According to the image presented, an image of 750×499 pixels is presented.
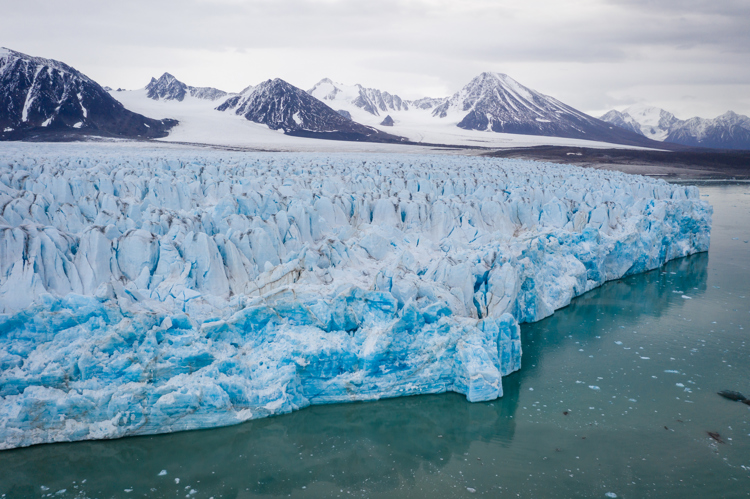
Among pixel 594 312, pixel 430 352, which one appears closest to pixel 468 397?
pixel 430 352

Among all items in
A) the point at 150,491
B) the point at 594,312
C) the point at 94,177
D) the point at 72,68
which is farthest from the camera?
the point at 72,68

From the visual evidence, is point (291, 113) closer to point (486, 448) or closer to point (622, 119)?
point (486, 448)

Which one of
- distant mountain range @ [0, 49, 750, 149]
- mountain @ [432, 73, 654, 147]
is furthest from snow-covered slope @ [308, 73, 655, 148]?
distant mountain range @ [0, 49, 750, 149]

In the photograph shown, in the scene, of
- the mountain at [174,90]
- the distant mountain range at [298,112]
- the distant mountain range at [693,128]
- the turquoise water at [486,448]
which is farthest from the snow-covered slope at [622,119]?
the turquoise water at [486,448]

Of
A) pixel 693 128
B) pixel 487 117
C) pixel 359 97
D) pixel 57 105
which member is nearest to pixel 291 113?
pixel 57 105

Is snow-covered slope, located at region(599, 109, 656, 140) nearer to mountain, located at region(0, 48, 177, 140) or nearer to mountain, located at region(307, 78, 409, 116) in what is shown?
mountain, located at region(307, 78, 409, 116)

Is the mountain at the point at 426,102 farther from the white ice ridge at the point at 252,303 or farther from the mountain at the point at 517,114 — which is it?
the white ice ridge at the point at 252,303

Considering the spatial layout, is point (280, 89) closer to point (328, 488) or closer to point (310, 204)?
point (310, 204)
